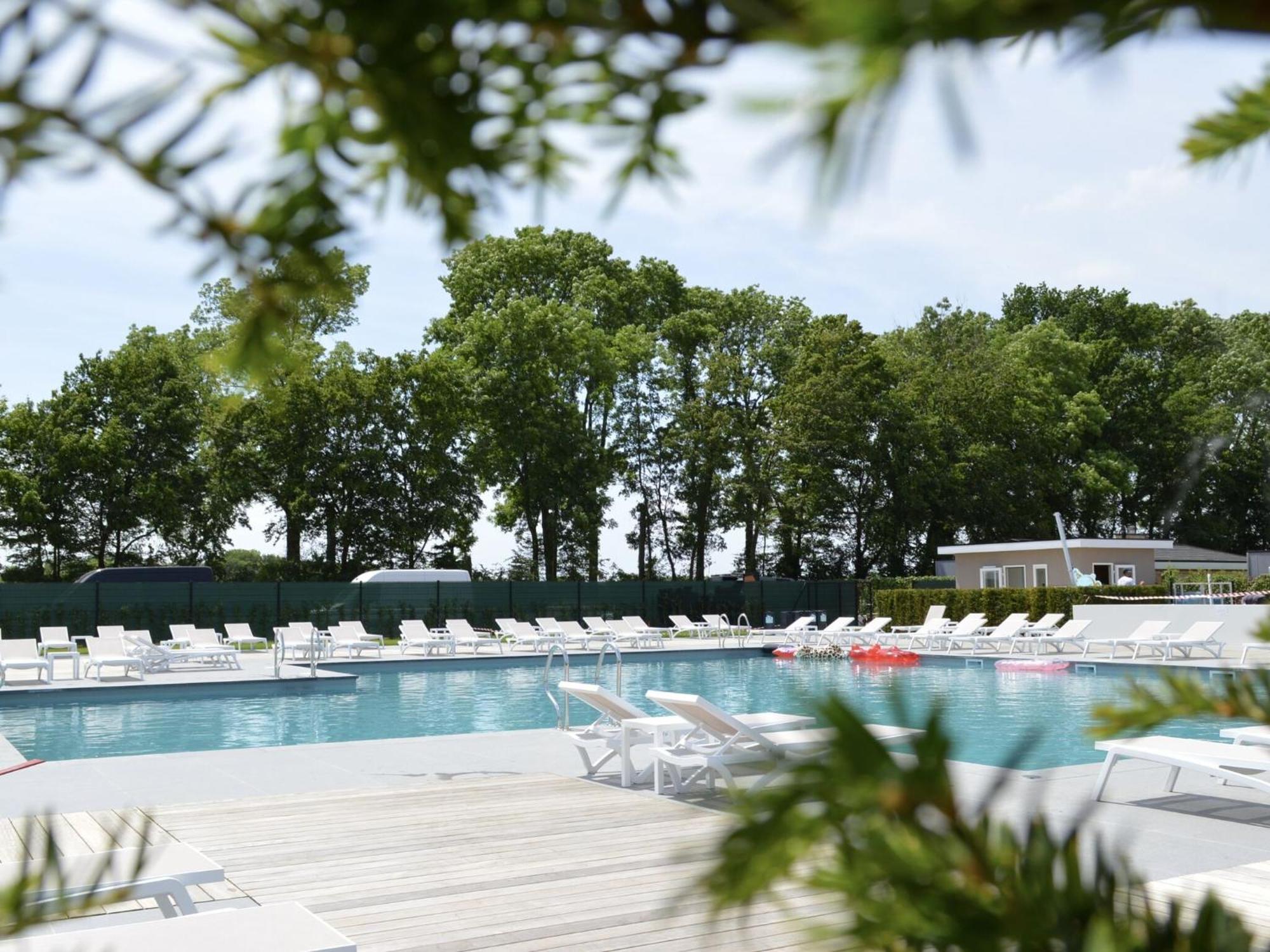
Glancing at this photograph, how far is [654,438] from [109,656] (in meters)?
26.7

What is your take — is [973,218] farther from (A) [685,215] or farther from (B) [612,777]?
(B) [612,777]

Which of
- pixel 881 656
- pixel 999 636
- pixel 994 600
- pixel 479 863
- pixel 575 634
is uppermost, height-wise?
pixel 994 600

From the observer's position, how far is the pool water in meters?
13.9

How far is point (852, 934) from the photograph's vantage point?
50 cm

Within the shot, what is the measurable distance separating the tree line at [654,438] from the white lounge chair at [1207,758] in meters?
30.2

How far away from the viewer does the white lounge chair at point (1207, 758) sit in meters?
7.00

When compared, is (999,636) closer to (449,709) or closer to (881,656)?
(881,656)

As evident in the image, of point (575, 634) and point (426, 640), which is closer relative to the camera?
point (426, 640)

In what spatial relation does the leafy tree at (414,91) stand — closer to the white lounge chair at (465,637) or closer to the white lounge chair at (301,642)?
the white lounge chair at (301,642)

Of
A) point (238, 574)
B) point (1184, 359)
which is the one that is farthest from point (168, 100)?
point (1184, 359)

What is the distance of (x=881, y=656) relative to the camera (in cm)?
2547

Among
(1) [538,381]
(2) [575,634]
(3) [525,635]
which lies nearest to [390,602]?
(2) [575,634]

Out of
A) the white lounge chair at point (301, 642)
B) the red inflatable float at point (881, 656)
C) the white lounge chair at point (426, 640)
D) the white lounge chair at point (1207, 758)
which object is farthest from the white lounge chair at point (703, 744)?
the white lounge chair at point (426, 640)

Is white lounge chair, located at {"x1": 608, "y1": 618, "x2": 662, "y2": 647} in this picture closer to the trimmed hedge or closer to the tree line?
the trimmed hedge
